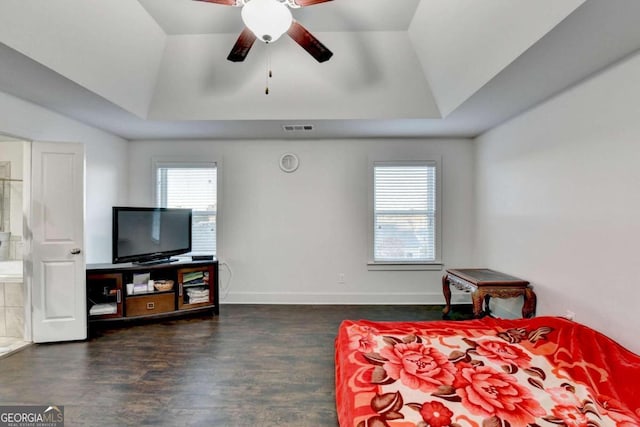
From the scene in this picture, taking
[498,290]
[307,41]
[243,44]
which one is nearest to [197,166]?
[243,44]

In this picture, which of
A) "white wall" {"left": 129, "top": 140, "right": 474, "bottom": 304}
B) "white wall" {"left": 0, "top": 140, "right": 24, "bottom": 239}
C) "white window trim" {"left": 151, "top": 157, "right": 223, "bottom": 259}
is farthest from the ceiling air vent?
"white wall" {"left": 0, "top": 140, "right": 24, "bottom": 239}

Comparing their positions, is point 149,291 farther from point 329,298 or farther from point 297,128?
point 297,128

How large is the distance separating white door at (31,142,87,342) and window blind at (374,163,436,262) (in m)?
3.50

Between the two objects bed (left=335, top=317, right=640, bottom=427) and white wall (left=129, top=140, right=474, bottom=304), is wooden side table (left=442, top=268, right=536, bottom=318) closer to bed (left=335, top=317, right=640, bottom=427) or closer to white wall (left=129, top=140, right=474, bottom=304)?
bed (left=335, top=317, right=640, bottom=427)

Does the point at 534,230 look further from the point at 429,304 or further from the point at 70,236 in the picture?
the point at 70,236

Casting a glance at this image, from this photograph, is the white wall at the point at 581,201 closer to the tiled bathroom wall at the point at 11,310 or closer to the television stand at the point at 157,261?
the television stand at the point at 157,261

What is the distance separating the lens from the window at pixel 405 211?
4262 millimetres

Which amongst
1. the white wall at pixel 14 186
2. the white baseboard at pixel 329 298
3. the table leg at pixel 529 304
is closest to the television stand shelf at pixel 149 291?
the white baseboard at pixel 329 298

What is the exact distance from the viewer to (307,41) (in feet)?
6.99

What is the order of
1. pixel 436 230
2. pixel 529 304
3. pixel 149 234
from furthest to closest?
pixel 436 230 → pixel 149 234 → pixel 529 304

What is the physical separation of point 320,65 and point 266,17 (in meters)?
1.40

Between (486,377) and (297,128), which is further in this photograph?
(297,128)

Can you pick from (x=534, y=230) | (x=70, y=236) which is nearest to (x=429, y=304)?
(x=534, y=230)

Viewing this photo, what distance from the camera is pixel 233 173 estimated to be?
170 inches
